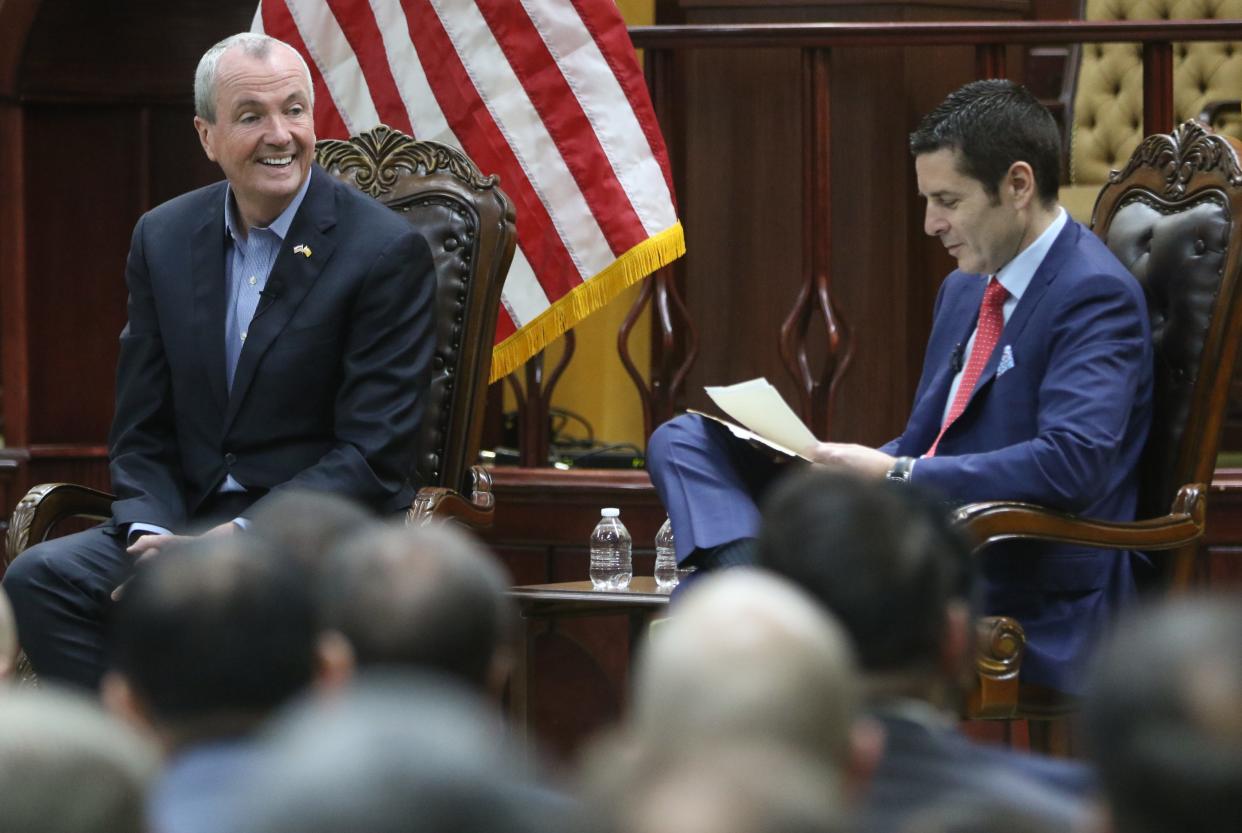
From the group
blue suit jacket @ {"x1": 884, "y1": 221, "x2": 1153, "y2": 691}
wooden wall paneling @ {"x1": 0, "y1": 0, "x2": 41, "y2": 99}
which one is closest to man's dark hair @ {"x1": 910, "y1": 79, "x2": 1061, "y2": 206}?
blue suit jacket @ {"x1": 884, "y1": 221, "x2": 1153, "y2": 691}

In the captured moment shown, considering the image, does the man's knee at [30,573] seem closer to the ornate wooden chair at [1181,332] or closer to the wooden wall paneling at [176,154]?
the ornate wooden chair at [1181,332]

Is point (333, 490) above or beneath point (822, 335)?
beneath

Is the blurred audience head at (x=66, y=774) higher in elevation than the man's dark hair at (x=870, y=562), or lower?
lower

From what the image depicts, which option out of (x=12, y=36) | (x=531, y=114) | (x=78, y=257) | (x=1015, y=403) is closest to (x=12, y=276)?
(x=78, y=257)

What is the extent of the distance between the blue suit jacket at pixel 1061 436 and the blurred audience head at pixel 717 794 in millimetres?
1837

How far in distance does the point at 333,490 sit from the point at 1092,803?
71.2 inches

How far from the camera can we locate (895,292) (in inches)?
187

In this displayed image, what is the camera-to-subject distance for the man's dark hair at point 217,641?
1.46 meters

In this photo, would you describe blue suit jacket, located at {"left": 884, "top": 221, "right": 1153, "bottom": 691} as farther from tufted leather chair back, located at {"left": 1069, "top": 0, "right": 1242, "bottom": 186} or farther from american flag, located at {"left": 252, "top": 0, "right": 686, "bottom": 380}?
tufted leather chair back, located at {"left": 1069, "top": 0, "right": 1242, "bottom": 186}

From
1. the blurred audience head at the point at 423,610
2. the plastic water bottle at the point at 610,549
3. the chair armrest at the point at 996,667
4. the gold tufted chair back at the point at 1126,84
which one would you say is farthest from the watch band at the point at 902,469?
the gold tufted chair back at the point at 1126,84

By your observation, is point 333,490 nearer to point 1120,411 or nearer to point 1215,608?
point 1120,411

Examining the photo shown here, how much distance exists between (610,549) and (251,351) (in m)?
0.96

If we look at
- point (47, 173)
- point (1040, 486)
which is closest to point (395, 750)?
point (1040, 486)

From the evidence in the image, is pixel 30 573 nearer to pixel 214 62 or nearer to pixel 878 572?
pixel 214 62
